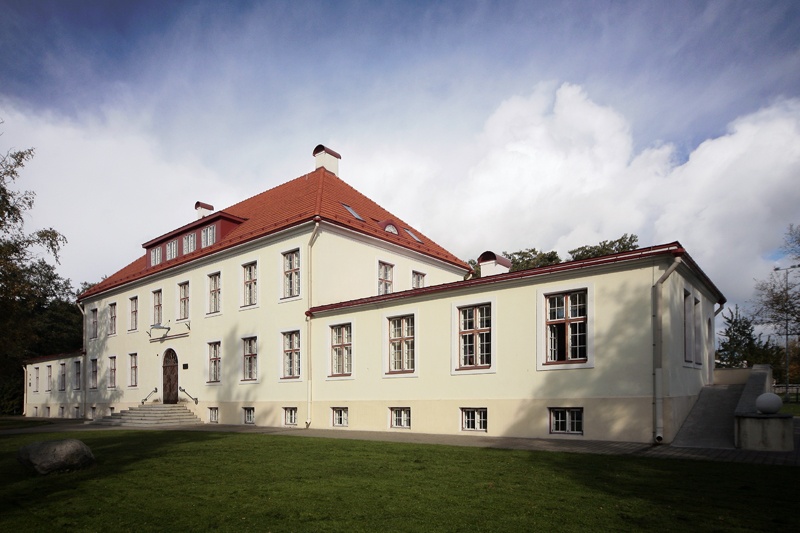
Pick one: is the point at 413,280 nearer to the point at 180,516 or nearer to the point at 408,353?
the point at 408,353

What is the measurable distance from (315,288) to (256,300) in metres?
3.66

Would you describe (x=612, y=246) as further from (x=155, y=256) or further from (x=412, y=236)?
(x=155, y=256)

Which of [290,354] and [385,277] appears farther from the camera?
[385,277]

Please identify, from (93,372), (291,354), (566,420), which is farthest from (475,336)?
(93,372)

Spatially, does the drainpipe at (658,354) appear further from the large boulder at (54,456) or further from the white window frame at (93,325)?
the white window frame at (93,325)

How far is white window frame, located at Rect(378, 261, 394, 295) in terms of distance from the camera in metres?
24.5

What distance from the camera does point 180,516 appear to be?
703 cm

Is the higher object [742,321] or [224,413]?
[742,321]

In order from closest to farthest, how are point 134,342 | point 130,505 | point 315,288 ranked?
1. point 130,505
2. point 315,288
3. point 134,342

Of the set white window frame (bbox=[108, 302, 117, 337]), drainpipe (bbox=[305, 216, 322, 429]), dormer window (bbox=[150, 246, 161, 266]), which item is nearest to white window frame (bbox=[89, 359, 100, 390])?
white window frame (bbox=[108, 302, 117, 337])

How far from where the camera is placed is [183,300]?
2822cm

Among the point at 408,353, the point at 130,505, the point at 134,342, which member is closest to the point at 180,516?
the point at 130,505

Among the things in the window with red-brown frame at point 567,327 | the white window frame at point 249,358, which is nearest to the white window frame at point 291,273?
the white window frame at point 249,358

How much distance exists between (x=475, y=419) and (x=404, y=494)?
924cm
